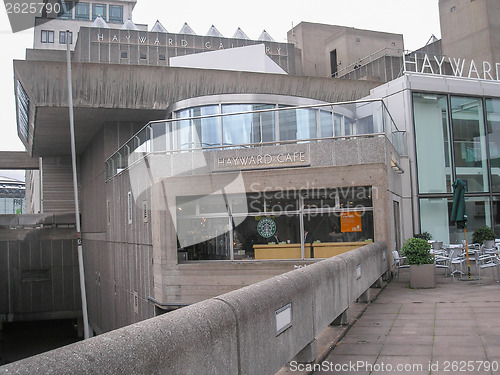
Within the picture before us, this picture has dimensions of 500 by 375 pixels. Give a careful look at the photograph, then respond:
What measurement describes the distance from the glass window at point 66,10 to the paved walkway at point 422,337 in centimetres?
8206

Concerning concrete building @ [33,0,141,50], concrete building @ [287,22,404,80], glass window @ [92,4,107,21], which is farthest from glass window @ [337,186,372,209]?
glass window @ [92,4,107,21]

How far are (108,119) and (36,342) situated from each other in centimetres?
1528

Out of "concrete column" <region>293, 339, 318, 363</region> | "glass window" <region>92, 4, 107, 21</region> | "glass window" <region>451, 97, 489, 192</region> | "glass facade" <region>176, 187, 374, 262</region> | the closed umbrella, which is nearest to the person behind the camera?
"concrete column" <region>293, 339, 318, 363</region>

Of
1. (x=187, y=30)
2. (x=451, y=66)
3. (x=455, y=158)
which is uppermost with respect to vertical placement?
(x=187, y=30)

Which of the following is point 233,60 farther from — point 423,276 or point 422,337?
point 422,337

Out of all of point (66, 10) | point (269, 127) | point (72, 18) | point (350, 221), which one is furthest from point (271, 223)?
point (66, 10)

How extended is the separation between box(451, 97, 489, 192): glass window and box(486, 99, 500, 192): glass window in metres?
0.33

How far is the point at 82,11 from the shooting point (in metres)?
87.2

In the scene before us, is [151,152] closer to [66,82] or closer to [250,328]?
[66,82]

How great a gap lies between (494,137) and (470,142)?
51.6 inches

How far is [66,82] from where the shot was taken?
969 inches

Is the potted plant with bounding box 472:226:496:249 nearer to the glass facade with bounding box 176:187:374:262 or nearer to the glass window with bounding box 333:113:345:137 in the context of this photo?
the glass facade with bounding box 176:187:374:262

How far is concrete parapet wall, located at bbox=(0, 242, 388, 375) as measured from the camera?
2.76 m

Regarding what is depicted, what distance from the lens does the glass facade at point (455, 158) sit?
22.5 metres
